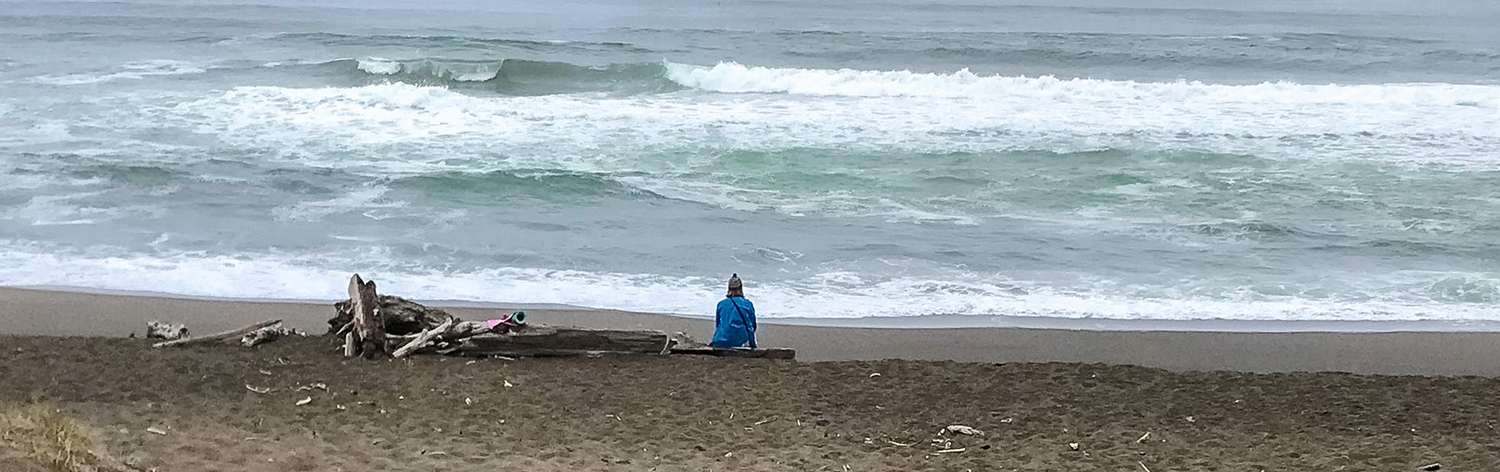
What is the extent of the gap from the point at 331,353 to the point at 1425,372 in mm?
7336

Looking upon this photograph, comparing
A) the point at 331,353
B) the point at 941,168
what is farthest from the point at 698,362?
the point at 941,168

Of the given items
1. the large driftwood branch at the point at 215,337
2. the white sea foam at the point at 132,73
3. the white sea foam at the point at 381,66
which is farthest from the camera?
the white sea foam at the point at 381,66

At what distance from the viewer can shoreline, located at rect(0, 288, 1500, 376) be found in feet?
31.4

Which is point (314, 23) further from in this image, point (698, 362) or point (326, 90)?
point (698, 362)

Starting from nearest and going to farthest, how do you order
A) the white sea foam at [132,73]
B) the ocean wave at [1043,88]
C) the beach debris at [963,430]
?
the beach debris at [963,430] < the white sea foam at [132,73] < the ocean wave at [1043,88]

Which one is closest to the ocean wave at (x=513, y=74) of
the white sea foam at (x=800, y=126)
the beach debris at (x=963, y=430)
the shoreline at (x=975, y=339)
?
the white sea foam at (x=800, y=126)

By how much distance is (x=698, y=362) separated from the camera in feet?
29.2

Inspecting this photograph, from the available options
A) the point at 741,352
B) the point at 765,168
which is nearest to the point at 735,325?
the point at 741,352

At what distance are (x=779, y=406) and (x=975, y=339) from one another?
270cm

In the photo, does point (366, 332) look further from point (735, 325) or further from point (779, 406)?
point (779, 406)

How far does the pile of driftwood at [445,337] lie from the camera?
8.64m

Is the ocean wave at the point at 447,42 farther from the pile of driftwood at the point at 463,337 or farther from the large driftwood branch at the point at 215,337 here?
the pile of driftwood at the point at 463,337

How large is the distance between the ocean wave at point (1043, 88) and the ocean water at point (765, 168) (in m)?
0.11

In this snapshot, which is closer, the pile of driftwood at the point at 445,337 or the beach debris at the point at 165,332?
the pile of driftwood at the point at 445,337
